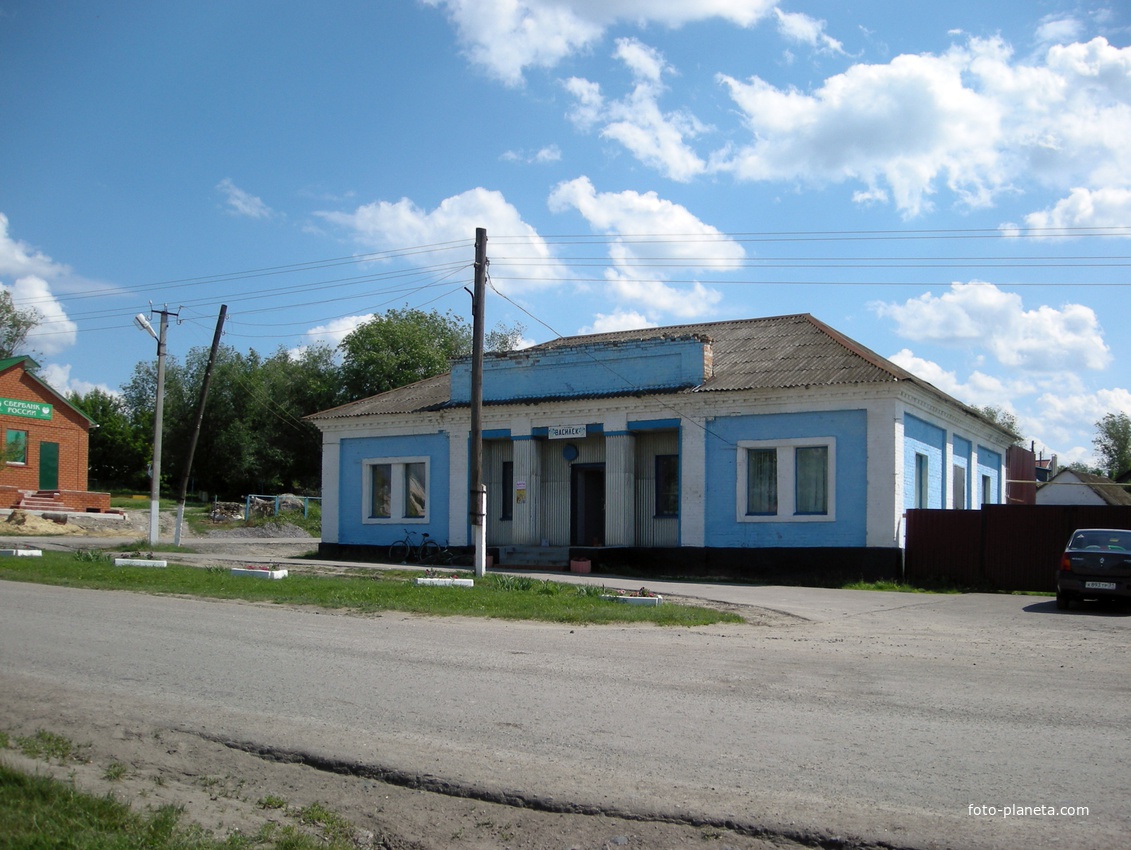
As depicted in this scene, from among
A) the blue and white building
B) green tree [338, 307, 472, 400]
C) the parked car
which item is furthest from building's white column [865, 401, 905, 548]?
green tree [338, 307, 472, 400]

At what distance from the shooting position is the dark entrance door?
92.9ft

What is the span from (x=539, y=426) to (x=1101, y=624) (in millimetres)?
16006

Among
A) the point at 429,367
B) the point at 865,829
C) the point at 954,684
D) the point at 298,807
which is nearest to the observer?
the point at 865,829

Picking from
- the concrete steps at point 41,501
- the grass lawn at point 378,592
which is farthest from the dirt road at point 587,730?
the concrete steps at point 41,501

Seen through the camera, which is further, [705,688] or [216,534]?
[216,534]

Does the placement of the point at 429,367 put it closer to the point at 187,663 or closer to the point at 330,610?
the point at 330,610

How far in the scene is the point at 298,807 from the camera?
18.4 ft

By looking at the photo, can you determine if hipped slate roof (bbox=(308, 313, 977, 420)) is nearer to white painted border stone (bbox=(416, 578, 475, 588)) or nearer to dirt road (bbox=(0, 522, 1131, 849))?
white painted border stone (bbox=(416, 578, 475, 588))

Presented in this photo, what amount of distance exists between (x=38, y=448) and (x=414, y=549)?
2602 cm

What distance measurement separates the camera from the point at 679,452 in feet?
85.5

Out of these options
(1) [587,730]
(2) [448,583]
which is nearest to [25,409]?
(2) [448,583]

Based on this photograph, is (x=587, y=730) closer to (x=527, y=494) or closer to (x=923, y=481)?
(x=923, y=481)

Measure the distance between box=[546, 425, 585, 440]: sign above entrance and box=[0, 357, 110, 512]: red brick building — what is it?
2704cm

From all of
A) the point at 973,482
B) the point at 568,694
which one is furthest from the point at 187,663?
the point at 973,482
